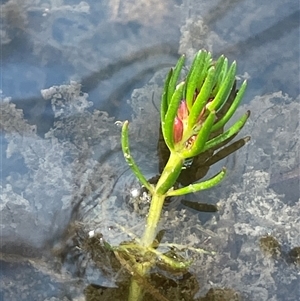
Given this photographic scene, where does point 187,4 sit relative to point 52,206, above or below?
above

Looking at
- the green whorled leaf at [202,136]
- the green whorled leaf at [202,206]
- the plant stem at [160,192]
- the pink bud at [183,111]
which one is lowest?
the green whorled leaf at [202,206]

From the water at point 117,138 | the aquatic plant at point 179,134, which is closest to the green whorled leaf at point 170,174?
the aquatic plant at point 179,134

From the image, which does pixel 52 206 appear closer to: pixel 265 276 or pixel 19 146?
pixel 19 146

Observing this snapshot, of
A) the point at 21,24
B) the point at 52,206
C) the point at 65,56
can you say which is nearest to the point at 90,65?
the point at 65,56

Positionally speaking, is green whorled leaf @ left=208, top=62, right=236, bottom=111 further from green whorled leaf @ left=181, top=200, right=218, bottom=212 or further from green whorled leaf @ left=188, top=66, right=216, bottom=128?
green whorled leaf @ left=181, top=200, right=218, bottom=212

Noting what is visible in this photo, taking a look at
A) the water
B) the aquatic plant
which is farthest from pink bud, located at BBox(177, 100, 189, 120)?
the water

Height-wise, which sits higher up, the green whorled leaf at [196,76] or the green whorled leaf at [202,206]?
the green whorled leaf at [196,76]

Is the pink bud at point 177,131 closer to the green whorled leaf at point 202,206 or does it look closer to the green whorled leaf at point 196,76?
the green whorled leaf at point 196,76
